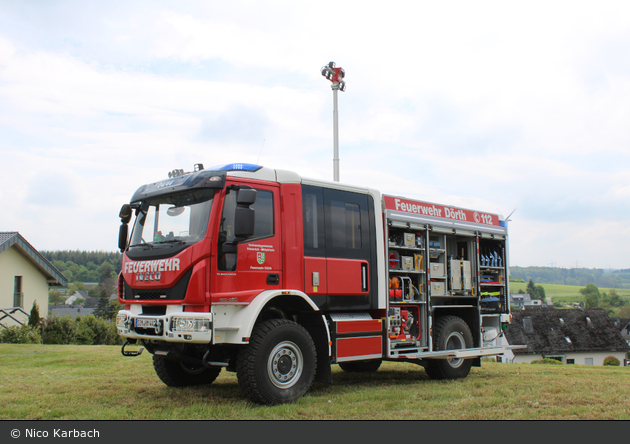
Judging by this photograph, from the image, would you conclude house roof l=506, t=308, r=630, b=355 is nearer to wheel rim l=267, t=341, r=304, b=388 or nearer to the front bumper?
wheel rim l=267, t=341, r=304, b=388

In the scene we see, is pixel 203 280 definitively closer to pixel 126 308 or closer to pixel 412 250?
pixel 126 308

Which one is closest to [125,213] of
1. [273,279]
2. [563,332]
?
[273,279]

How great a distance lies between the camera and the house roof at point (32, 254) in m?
27.1

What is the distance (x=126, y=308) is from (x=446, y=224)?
6291 mm

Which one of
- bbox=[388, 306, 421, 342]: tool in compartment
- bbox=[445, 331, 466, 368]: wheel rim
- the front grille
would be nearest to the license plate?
the front grille

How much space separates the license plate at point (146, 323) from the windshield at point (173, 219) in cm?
105

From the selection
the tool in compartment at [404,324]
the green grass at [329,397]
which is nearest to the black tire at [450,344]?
the green grass at [329,397]

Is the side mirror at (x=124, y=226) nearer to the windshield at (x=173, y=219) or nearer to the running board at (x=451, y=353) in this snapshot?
the windshield at (x=173, y=219)

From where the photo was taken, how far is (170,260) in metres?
7.38

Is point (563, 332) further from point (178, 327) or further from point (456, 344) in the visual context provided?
point (178, 327)

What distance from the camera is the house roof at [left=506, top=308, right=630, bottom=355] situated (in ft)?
174

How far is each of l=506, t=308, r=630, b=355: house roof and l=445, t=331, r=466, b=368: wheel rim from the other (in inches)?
1737

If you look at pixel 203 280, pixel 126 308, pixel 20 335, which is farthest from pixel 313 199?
pixel 20 335
